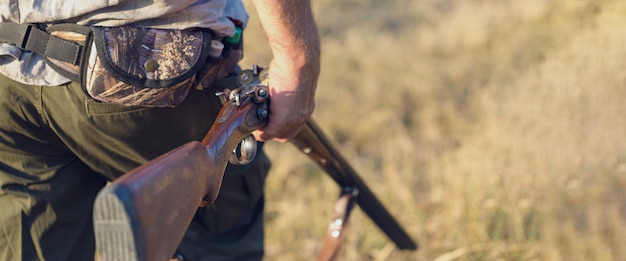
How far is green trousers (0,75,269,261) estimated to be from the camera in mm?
2107

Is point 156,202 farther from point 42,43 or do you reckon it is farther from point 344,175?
point 344,175

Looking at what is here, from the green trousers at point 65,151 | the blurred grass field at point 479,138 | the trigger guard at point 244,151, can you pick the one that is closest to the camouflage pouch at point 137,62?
the green trousers at point 65,151

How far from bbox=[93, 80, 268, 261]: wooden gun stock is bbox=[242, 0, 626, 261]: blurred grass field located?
205 cm

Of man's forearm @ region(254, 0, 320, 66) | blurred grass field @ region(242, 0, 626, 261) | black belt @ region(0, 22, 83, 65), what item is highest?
black belt @ region(0, 22, 83, 65)

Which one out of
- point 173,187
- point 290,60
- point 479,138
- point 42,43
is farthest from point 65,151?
point 479,138

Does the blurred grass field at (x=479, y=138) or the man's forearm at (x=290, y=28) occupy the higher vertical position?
the man's forearm at (x=290, y=28)

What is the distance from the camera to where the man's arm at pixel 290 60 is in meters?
1.97

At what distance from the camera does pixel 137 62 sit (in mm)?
1978

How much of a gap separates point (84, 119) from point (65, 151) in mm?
175

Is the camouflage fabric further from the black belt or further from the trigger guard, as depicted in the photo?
the trigger guard

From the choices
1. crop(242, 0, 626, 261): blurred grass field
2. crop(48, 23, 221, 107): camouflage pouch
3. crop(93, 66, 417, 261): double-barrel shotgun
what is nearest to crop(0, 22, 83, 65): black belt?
crop(48, 23, 221, 107): camouflage pouch

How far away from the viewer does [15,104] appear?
210 centimetres

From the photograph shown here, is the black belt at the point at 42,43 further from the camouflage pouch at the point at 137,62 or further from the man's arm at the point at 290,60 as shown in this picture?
the man's arm at the point at 290,60

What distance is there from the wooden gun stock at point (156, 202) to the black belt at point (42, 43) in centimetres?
44
